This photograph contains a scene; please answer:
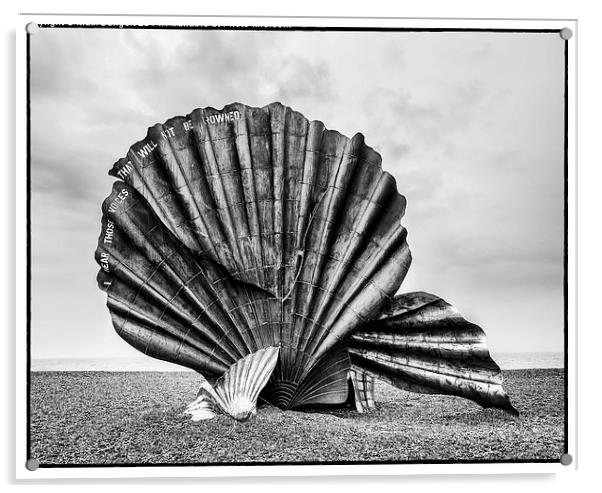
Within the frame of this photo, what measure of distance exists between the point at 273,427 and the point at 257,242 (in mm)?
750

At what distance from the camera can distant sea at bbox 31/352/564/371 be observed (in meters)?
2.75

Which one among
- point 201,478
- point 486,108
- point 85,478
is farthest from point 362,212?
point 85,478

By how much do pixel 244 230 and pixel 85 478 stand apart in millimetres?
1167

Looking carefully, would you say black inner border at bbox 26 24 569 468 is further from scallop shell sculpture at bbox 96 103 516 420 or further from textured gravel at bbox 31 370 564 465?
scallop shell sculpture at bbox 96 103 516 420

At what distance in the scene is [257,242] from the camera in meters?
2.90

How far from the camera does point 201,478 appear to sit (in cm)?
278

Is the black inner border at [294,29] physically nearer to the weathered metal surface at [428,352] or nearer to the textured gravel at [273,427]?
the textured gravel at [273,427]

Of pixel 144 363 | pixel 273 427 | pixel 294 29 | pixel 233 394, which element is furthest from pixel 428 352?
pixel 294 29

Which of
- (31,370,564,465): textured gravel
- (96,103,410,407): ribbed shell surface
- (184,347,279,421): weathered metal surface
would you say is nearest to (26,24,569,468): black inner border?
(31,370,564,465): textured gravel

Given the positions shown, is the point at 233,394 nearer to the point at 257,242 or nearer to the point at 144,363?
the point at 144,363

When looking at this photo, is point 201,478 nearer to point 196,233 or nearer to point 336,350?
point 336,350

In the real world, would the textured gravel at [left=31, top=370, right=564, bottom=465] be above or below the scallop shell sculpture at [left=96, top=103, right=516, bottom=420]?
below

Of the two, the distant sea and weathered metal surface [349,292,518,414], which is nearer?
the distant sea

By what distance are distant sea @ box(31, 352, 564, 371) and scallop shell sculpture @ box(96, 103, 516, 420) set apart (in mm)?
50
